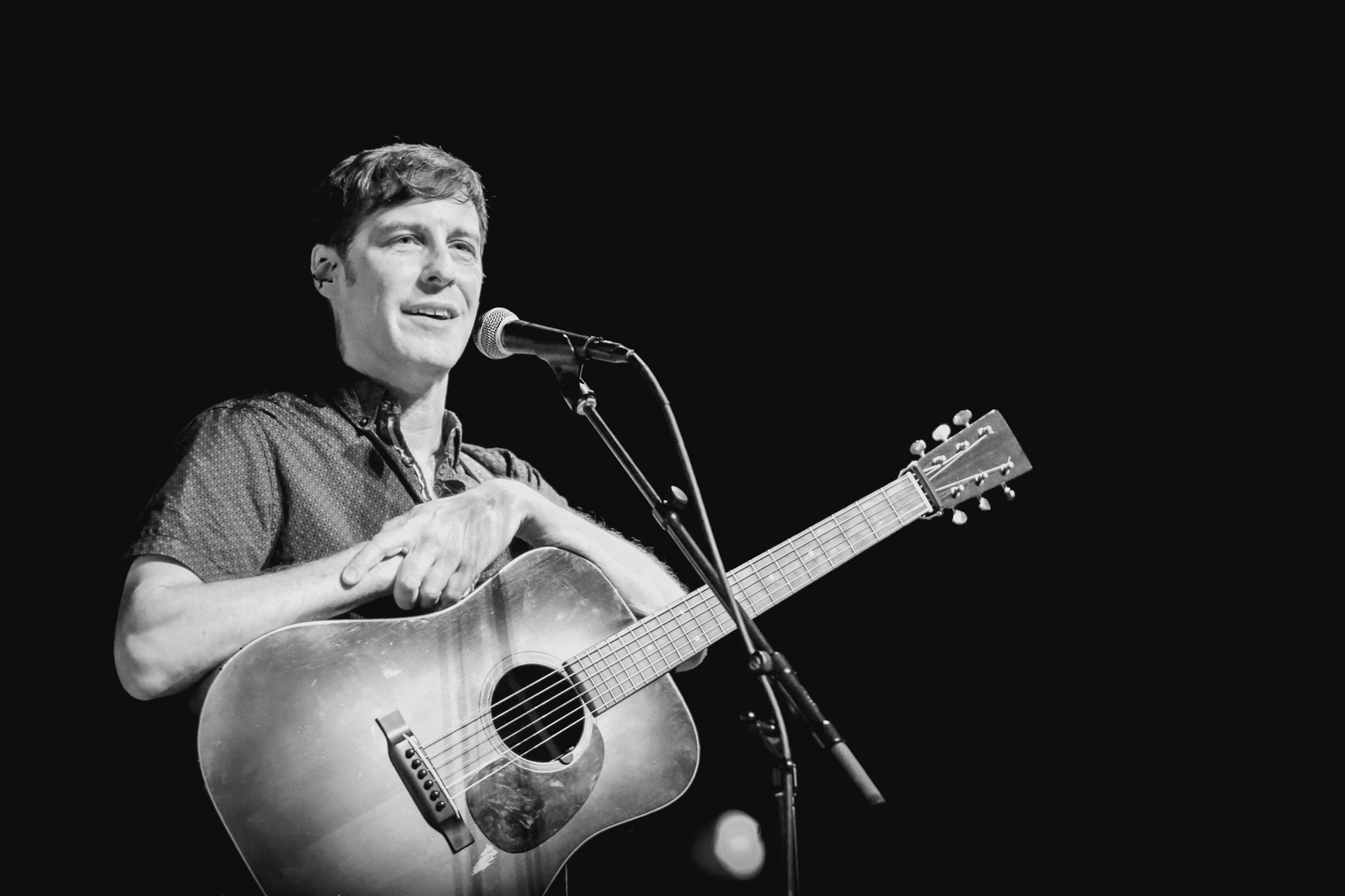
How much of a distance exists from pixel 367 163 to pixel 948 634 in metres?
2.42

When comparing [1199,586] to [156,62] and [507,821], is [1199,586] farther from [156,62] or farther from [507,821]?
[156,62]

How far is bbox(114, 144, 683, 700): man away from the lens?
1754 mm

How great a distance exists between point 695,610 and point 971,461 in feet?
2.91

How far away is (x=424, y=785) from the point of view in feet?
5.73

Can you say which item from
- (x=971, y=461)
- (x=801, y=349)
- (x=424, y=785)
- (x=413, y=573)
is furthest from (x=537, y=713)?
(x=801, y=349)

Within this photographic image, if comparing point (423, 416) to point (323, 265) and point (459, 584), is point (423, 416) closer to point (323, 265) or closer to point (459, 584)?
point (323, 265)

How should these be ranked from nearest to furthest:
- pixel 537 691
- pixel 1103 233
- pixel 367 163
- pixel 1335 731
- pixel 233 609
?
pixel 233 609 < pixel 537 691 < pixel 367 163 < pixel 1335 731 < pixel 1103 233

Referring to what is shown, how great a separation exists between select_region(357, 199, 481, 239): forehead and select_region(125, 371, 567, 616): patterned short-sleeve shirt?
44 cm

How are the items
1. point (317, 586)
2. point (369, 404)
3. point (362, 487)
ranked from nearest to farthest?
1. point (317, 586)
2. point (362, 487)
3. point (369, 404)

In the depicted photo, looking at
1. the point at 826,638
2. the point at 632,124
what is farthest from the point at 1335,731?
the point at 632,124

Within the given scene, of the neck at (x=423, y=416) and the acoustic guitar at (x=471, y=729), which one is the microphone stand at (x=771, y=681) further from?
the neck at (x=423, y=416)

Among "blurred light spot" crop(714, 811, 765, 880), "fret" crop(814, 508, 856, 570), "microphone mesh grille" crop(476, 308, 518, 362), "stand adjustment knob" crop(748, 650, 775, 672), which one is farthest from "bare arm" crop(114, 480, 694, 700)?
"blurred light spot" crop(714, 811, 765, 880)

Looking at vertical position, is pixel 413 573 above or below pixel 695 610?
above

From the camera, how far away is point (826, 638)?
122 inches
